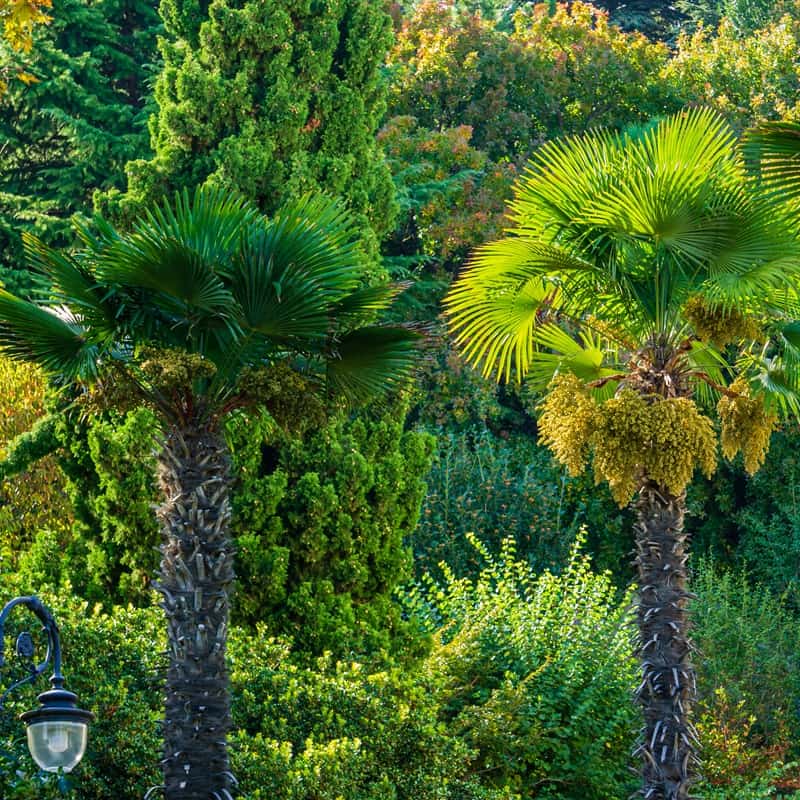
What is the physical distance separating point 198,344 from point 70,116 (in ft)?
41.4

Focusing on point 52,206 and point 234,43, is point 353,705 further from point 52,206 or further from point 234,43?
point 52,206

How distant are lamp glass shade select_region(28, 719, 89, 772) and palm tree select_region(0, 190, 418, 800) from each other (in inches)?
119

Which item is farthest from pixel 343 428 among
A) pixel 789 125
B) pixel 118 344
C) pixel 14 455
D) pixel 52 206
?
pixel 52 206

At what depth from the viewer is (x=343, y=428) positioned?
14.7 m

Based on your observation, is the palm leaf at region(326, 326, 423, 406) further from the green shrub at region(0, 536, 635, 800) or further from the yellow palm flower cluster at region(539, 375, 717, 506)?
the green shrub at region(0, 536, 635, 800)

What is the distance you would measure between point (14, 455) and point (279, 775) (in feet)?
19.4

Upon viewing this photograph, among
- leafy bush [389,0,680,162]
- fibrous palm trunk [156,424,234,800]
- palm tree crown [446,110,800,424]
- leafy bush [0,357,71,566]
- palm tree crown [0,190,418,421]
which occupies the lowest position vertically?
fibrous palm trunk [156,424,234,800]

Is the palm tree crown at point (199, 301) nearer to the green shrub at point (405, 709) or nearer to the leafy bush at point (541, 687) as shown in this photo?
the green shrub at point (405, 709)

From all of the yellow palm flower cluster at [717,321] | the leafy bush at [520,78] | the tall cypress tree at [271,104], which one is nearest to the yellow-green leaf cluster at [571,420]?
the yellow palm flower cluster at [717,321]

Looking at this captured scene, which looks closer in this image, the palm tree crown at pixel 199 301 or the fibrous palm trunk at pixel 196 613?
the fibrous palm trunk at pixel 196 613

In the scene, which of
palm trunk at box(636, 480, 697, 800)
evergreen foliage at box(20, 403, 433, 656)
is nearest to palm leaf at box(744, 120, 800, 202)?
palm trunk at box(636, 480, 697, 800)

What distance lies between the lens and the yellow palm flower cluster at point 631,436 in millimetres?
10828

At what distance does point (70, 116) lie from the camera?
70.8ft

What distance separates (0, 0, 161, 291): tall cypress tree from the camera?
829 inches
